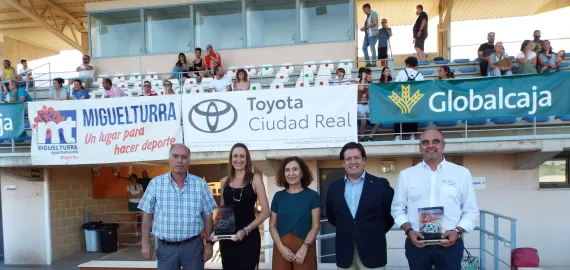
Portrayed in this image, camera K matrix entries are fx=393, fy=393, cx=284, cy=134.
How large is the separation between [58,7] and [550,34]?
58.3 feet

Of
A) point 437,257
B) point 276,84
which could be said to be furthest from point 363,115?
point 437,257

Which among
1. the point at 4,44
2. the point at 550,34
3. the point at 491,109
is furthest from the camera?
the point at 4,44

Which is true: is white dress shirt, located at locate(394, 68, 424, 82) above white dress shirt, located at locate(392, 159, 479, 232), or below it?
above

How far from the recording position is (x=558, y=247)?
7.55 metres

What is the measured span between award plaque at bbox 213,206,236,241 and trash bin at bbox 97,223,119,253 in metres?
7.13

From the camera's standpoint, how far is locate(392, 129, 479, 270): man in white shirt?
3.26 meters

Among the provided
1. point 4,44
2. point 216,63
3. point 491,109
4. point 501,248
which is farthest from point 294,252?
point 4,44

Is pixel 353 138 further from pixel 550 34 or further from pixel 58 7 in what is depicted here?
pixel 58 7

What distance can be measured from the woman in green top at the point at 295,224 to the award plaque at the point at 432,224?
974 mm

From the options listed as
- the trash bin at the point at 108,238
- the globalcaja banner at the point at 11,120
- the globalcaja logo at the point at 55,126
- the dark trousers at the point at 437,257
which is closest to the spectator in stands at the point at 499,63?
the dark trousers at the point at 437,257

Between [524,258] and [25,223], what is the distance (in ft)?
32.5

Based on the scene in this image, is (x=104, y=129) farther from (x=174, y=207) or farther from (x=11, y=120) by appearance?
(x=174, y=207)

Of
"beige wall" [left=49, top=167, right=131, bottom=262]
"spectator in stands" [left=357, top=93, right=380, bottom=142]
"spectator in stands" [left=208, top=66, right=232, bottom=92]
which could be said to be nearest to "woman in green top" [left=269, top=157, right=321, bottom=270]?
"spectator in stands" [left=357, top=93, right=380, bottom=142]

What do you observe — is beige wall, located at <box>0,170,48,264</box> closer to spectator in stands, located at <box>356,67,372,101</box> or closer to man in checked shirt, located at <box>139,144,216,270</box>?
man in checked shirt, located at <box>139,144,216,270</box>
